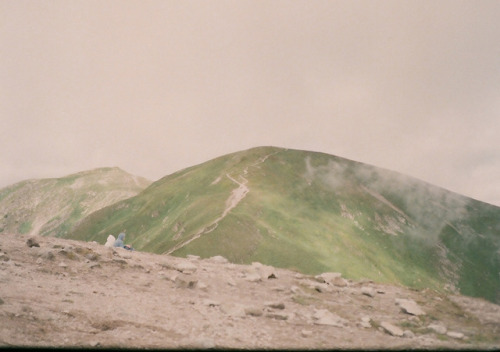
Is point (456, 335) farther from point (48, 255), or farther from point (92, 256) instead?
point (48, 255)

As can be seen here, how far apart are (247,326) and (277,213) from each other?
109 metres

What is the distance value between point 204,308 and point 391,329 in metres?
8.35

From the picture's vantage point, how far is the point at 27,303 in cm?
1233

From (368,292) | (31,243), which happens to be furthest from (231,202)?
(368,292)

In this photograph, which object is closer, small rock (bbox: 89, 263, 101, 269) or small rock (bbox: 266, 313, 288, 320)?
small rock (bbox: 266, 313, 288, 320)

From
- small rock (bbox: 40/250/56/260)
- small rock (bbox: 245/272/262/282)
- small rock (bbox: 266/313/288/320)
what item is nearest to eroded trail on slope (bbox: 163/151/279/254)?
small rock (bbox: 40/250/56/260)

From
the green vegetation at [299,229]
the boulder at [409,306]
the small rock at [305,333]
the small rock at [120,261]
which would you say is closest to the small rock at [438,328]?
the boulder at [409,306]

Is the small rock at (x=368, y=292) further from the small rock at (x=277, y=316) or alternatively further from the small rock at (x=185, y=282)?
the small rock at (x=185, y=282)

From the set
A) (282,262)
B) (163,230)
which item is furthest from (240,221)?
(163,230)

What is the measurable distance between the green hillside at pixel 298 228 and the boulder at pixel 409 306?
6291cm

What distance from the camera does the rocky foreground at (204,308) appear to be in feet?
36.2

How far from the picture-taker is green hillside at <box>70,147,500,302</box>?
317 feet

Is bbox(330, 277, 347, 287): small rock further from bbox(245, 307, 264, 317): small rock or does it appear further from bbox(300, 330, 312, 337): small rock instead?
bbox(300, 330, 312, 337): small rock

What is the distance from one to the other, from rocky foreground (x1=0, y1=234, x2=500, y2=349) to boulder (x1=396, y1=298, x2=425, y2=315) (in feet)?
0.21
